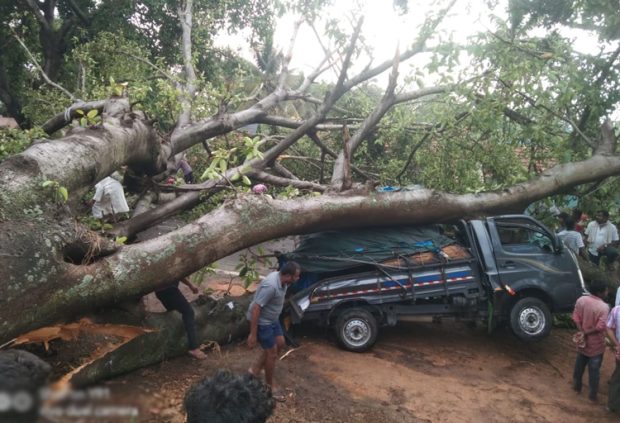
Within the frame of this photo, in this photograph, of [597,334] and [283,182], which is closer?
[597,334]

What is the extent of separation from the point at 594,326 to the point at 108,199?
18.7 feet

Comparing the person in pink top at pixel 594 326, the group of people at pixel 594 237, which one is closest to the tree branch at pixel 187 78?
the person in pink top at pixel 594 326

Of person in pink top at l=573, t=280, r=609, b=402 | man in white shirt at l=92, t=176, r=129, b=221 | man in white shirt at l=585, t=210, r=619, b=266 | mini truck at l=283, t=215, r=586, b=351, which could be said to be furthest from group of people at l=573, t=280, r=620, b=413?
man in white shirt at l=92, t=176, r=129, b=221

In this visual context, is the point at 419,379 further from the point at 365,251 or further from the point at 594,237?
the point at 594,237

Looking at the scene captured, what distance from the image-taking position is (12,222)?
3715 millimetres

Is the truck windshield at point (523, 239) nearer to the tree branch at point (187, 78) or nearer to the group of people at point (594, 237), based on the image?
the group of people at point (594, 237)

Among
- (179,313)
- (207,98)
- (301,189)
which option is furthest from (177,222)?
(179,313)

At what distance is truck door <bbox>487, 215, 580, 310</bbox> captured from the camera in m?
6.71

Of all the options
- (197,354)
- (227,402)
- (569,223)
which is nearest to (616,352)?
(569,223)

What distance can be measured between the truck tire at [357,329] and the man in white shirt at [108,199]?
3049 millimetres

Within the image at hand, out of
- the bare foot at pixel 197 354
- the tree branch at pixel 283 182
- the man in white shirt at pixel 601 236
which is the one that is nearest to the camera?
the bare foot at pixel 197 354

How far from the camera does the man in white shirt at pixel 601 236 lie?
923 cm

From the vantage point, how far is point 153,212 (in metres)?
6.25

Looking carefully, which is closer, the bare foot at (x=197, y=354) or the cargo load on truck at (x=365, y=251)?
the bare foot at (x=197, y=354)
